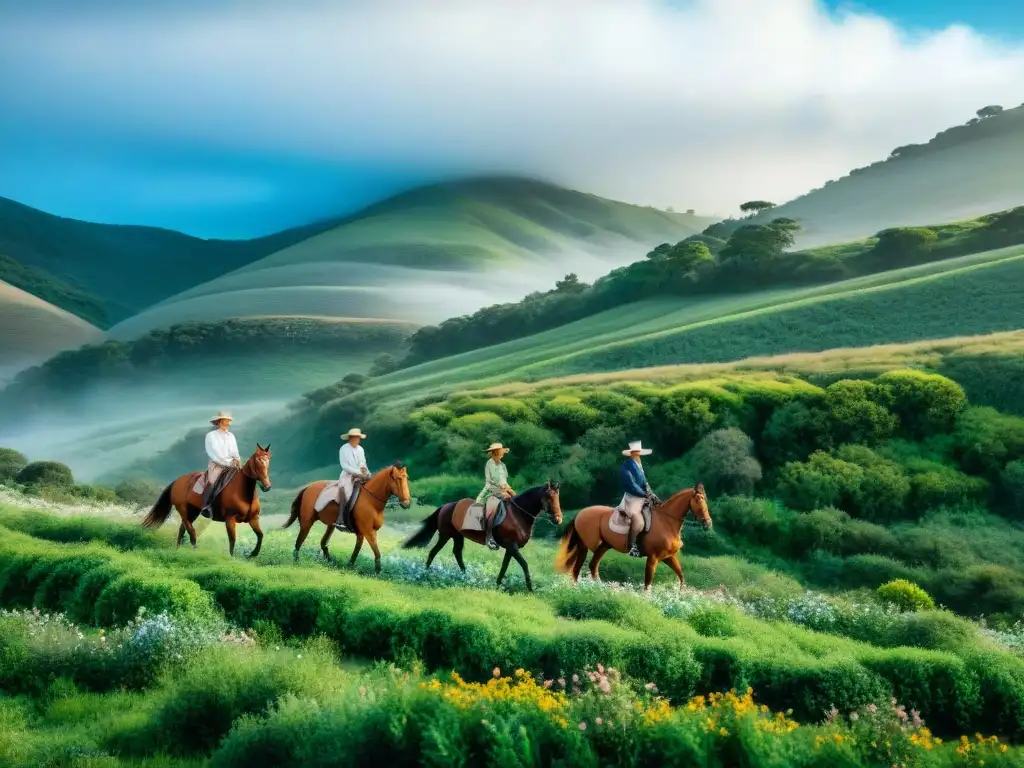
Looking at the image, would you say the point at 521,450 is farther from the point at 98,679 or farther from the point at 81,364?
the point at 81,364

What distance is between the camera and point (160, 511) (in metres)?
20.9

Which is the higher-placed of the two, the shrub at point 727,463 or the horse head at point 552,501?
the horse head at point 552,501

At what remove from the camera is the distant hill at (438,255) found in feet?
198

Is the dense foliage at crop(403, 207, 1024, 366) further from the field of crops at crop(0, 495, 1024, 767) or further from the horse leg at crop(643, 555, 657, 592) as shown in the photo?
the horse leg at crop(643, 555, 657, 592)

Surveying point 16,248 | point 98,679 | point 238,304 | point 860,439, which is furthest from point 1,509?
point 16,248

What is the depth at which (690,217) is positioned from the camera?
85.8 metres

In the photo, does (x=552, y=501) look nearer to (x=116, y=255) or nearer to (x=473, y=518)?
(x=473, y=518)

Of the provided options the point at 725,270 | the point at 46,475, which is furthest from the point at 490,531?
the point at 725,270

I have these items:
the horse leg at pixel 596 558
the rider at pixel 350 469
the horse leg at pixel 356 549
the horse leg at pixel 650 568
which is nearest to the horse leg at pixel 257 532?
the rider at pixel 350 469

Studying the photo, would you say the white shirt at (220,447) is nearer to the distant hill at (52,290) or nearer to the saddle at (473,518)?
the saddle at (473,518)

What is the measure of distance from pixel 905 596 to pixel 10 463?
34107 mm

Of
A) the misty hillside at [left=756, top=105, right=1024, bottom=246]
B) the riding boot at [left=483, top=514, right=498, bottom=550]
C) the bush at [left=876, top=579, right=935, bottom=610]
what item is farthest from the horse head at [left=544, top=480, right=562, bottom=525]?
the misty hillside at [left=756, top=105, right=1024, bottom=246]

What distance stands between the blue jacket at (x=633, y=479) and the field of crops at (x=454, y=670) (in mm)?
1808

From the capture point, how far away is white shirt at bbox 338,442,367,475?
61.6ft
